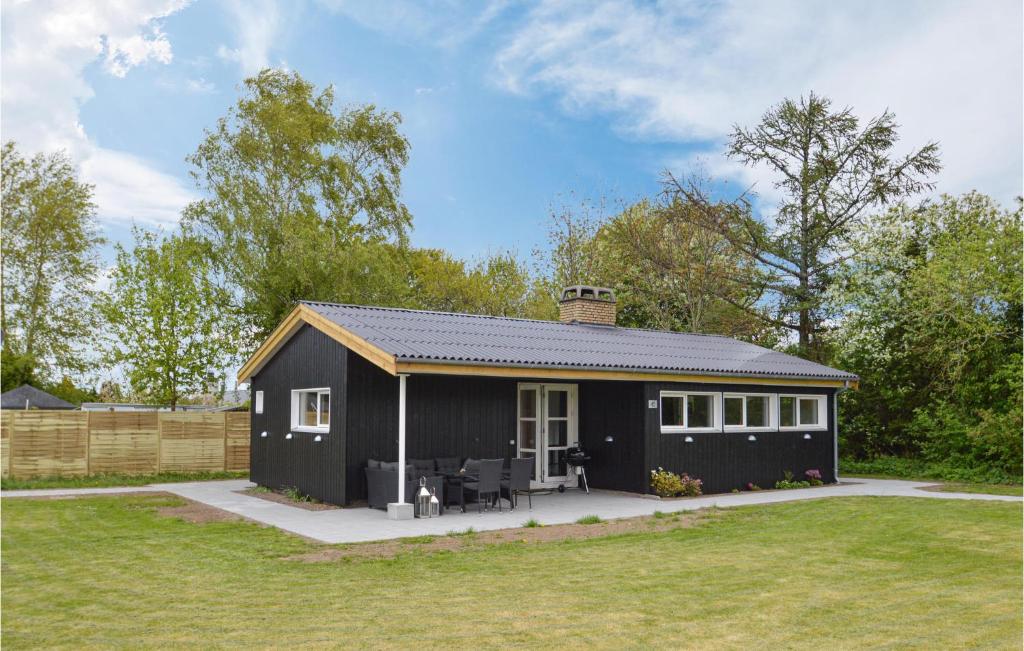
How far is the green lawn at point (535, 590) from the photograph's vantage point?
18.3 feet

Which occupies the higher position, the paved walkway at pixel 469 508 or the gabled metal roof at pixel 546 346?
the gabled metal roof at pixel 546 346

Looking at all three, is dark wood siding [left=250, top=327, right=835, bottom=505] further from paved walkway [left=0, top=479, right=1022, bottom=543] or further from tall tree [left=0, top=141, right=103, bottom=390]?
tall tree [left=0, top=141, right=103, bottom=390]

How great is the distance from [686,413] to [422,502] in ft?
18.5

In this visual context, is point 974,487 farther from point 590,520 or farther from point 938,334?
point 590,520

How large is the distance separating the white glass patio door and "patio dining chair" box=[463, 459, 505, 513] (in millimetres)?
2440

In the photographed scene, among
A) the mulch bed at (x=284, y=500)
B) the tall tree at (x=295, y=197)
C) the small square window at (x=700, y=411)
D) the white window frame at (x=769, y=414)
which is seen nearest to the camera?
the mulch bed at (x=284, y=500)

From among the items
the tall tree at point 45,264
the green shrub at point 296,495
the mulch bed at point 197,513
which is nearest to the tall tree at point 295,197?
the tall tree at point 45,264

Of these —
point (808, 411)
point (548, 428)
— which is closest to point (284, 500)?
point (548, 428)

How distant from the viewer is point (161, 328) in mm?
21734

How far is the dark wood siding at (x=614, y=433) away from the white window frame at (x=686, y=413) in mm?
416

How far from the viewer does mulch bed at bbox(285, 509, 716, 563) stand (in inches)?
347

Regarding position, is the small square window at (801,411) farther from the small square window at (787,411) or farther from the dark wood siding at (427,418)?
the dark wood siding at (427,418)

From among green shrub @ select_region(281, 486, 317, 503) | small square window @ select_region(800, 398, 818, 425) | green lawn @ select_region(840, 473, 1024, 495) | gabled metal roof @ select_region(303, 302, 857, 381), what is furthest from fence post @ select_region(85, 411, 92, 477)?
green lawn @ select_region(840, 473, 1024, 495)

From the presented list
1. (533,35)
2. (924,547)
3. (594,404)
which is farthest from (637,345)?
(533,35)
